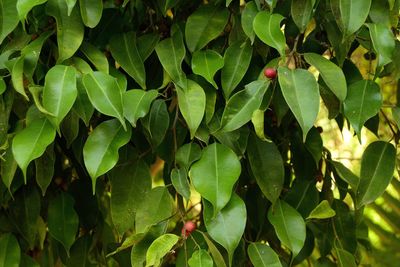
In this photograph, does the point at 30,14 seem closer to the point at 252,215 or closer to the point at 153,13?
the point at 153,13

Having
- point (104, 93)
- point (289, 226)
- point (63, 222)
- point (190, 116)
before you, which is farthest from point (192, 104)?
point (63, 222)

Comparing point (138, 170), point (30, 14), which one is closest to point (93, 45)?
point (30, 14)

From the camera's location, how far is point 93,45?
3.83 feet

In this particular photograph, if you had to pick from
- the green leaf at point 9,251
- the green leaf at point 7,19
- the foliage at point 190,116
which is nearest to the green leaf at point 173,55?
the foliage at point 190,116

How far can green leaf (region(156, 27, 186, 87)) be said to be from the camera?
107 cm

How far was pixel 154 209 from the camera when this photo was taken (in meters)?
1.06

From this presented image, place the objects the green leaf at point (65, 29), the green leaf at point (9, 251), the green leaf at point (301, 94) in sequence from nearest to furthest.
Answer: the green leaf at point (301, 94), the green leaf at point (65, 29), the green leaf at point (9, 251)

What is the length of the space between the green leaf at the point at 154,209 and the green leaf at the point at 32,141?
176 millimetres

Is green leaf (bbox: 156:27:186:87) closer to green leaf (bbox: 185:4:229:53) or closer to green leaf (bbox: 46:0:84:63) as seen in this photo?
green leaf (bbox: 185:4:229:53)

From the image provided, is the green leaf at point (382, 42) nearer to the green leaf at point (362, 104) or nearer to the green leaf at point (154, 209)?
the green leaf at point (362, 104)

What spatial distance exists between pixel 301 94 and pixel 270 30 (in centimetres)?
10

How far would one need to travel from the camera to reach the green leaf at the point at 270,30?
3.23 feet

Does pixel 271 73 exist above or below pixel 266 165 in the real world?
above

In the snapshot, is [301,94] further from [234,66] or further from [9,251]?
[9,251]
